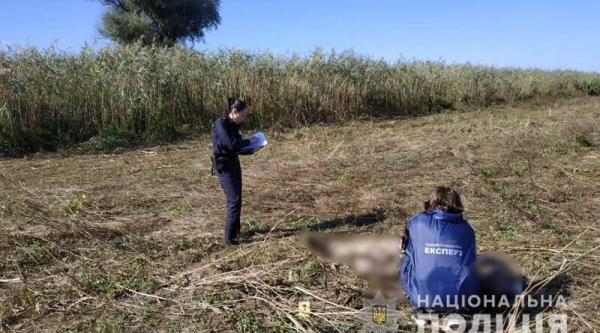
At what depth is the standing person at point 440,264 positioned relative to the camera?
3.03 meters

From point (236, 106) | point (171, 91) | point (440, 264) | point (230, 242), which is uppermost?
point (171, 91)

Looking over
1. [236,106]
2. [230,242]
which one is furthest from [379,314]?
[236,106]

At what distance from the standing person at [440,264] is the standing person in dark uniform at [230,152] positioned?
76.0 inches

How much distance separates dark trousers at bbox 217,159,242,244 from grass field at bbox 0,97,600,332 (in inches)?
8.4

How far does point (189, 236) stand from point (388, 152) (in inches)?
193

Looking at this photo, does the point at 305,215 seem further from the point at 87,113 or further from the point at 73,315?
the point at 87,113

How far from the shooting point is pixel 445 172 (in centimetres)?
698

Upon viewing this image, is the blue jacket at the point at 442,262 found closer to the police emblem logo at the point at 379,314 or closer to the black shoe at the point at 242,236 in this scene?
the police emblem logo at the point at 379,314

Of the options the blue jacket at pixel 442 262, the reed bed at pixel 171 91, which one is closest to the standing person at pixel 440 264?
the blue jacket at pixel 442 262

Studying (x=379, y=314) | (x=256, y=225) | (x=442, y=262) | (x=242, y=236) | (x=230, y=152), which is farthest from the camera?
(x=256, y=225)

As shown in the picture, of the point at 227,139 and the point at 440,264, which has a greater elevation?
the point at 227,139

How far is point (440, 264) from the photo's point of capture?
3.04 m

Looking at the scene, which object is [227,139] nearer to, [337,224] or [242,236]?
[242,236]

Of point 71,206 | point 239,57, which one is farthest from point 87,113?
point 71,206
